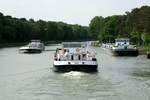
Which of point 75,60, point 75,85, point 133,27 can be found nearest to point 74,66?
point 75,60

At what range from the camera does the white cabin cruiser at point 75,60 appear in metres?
51.6

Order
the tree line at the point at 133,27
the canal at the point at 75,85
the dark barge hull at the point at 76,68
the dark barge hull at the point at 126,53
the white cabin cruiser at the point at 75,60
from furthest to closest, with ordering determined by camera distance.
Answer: the tree line at the point at 133,27
the dark barge hull at the point at 126,53
the white cabin cruiser at the point at 75,60
the dark barge hull at the point at 76,68
the canal at the point at 75,85

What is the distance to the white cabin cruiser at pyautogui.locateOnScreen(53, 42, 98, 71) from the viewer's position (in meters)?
51.6

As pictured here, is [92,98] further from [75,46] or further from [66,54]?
[75,46]

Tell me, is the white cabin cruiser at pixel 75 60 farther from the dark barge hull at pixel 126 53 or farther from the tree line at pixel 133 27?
the tree line at pixel 133 27

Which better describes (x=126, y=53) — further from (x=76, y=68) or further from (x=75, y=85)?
(x=75, y=85)

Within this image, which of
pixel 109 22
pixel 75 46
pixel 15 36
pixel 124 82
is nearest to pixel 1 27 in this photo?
pixel 15 36

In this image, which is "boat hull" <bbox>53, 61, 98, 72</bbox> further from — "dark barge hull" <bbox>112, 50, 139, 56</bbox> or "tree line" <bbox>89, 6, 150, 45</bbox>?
"tree line" <bbox>89, 6, 150, 45</bbox>

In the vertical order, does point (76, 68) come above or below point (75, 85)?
above

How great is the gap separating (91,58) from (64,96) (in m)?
18.6

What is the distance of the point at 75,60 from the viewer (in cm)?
5266

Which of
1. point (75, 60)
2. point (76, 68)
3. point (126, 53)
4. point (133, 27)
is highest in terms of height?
point (133, 27)

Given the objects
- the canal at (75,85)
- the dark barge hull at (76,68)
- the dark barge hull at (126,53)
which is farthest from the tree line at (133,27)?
the canal at (75,85)

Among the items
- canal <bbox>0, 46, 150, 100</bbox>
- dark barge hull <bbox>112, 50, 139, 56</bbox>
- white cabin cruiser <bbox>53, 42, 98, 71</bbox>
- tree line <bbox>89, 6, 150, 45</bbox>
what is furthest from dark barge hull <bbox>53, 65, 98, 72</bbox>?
tree line <bbox>89, 6, 150, 45</bbox>
